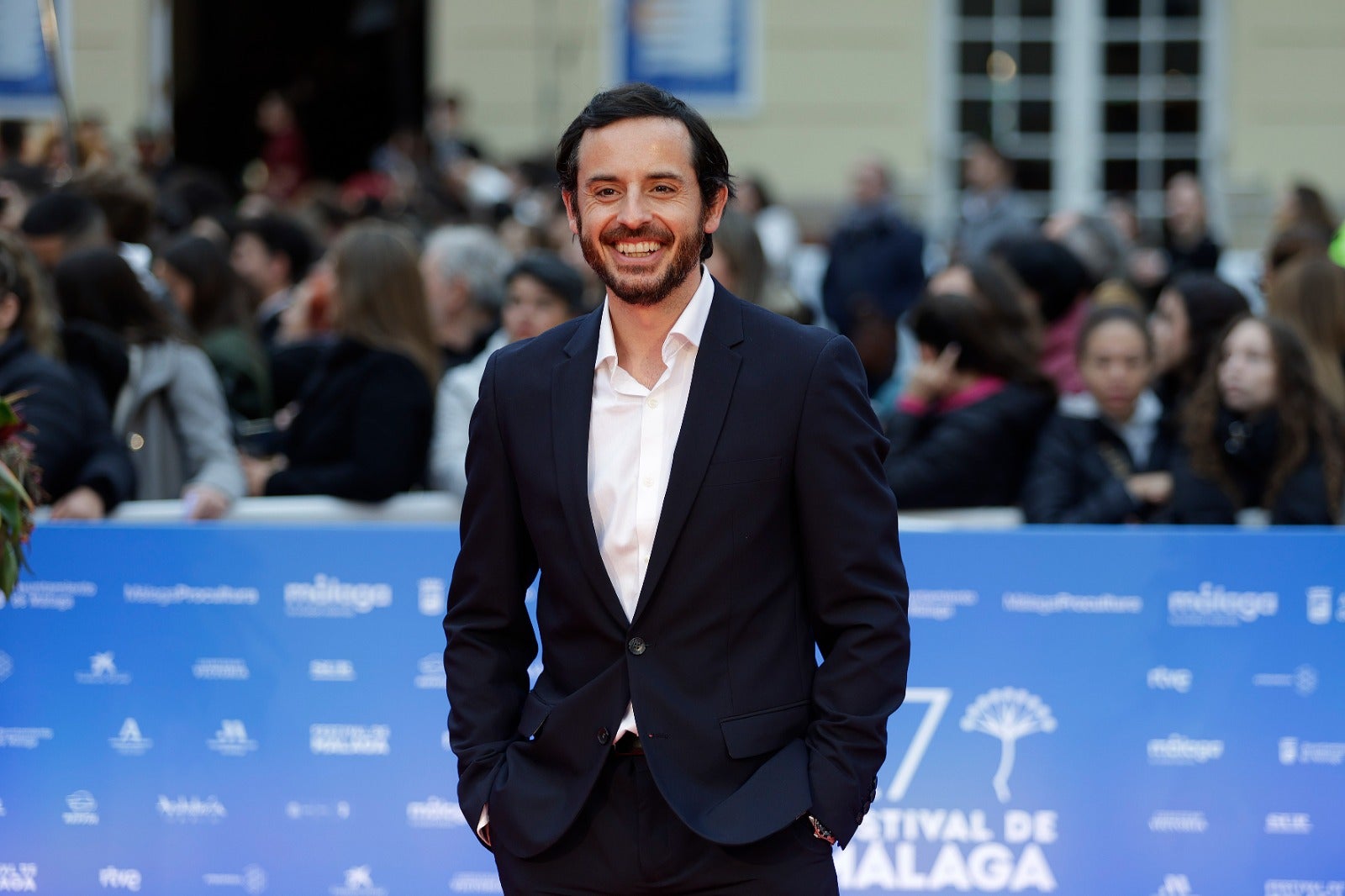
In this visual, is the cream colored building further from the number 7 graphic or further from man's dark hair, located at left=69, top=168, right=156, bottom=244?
the number 7 graphic

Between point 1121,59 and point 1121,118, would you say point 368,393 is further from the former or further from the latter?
point 1121,59

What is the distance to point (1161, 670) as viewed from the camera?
4832 mm

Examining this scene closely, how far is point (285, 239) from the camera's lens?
9039 millimetres

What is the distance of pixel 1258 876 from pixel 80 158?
337 inches

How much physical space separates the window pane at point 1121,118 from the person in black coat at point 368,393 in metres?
10.5

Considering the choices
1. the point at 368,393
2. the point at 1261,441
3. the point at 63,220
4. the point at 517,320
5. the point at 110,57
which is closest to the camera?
the point at 1261,441

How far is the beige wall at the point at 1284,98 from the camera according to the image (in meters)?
14.8

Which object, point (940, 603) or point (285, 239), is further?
point (285, 239)

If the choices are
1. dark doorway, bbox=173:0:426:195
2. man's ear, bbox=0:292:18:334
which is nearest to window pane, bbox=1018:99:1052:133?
dark doorway, bbox=173:0:426:195

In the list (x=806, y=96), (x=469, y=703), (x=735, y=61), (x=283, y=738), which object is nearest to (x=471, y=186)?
(x=735, y=61)

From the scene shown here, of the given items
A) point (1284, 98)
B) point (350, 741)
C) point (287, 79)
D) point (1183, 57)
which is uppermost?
point (287, 79)

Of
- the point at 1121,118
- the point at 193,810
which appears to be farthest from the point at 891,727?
the point at 1121,118

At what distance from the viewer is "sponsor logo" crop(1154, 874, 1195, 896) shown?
4777mm

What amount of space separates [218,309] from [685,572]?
15.8 ft
